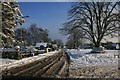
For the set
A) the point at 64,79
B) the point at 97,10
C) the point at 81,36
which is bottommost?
the point at 64,79

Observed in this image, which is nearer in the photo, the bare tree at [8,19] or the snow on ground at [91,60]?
the snow on ground at [91,60]

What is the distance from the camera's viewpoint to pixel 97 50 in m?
54.8

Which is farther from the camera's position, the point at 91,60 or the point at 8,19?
the point at 91,60

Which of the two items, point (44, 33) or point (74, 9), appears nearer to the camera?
point (74, 9)

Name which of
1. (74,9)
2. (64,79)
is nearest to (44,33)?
(74,9)

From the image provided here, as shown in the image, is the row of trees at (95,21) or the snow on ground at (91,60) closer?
the snow on ground at (91,60)

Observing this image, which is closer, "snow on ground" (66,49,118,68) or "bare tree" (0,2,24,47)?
"snow on ground" (66,49,118,68)

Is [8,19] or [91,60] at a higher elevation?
[8,19]

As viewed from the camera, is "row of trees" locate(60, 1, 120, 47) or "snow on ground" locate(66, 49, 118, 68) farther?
"row of trees" locate(60, 1, 120, 47)

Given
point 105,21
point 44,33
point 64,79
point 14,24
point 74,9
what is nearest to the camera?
point 64,79

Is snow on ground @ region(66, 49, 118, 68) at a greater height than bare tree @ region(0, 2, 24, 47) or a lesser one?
lesser

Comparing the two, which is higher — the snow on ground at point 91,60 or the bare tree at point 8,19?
the bare tree at point 8,19

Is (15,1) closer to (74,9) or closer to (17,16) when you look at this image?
(17,16)

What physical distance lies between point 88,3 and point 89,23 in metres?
4.20
